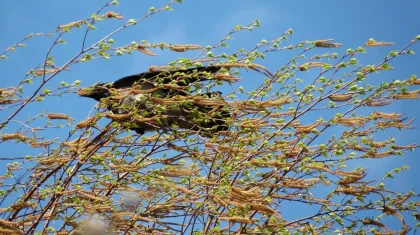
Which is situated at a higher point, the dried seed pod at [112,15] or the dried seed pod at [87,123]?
the dried seed pod at [112,15]

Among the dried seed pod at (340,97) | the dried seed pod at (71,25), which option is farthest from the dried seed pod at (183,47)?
the dried seed pod at (340,97)

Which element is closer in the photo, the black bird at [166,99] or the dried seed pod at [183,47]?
the black bird at [166,99]

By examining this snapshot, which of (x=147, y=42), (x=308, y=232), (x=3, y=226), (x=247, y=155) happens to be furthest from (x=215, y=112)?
(x=3, y=226)

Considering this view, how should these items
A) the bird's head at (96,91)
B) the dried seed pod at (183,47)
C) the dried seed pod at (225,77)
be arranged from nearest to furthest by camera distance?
the dried seed pod at (225,77) < the dried seed pod at (183,47) < the bird's head at (96,91)

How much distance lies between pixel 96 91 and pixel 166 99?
93 centimetres

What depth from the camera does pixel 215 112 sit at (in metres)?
7.08

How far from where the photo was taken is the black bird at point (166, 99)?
22.4 feet

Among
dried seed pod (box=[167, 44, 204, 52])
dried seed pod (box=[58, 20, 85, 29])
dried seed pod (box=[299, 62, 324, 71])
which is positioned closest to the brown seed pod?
dried seed pod (box=[167, 44, 204, 52])

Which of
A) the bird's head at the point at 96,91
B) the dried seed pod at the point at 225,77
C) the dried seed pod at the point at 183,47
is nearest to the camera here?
the dried seed pod at the point at 225,77

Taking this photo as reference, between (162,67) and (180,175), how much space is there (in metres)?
1.12

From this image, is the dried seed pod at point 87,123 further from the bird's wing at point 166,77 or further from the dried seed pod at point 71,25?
the dried seed pod at point 71,25

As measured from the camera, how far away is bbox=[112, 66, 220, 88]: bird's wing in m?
7.09

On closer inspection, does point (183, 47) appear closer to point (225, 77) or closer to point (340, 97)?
point (225, 77)

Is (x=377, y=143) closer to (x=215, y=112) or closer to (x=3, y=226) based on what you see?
(x=215, y=112)
